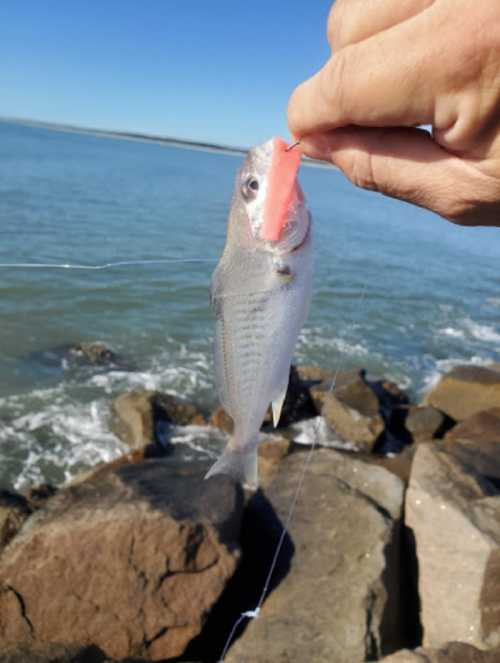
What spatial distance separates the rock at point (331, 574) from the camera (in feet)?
15.2

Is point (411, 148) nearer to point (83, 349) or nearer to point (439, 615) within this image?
point (439, 615)

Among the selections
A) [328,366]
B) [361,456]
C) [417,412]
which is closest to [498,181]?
[361,456]

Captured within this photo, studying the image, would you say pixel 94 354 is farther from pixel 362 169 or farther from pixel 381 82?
pixel 381 82

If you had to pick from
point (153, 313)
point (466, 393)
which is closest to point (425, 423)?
point (466, 393)

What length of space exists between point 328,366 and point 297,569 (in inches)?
342

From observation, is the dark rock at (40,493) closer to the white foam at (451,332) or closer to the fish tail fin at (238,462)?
the fish tail fin at (238,462)

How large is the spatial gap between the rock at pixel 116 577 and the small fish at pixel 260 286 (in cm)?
238

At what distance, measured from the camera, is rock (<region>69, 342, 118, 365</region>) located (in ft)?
41.8

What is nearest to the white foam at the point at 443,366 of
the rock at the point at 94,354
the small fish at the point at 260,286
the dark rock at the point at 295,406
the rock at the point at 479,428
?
the rock at the point at 479,428

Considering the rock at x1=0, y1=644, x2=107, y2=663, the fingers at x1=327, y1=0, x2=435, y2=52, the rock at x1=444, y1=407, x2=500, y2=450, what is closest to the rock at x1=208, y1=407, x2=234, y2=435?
the rock at x1=444, y1=407, x2=500, y2=450

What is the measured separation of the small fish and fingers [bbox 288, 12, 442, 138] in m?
0.43

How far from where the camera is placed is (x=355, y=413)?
10.4m

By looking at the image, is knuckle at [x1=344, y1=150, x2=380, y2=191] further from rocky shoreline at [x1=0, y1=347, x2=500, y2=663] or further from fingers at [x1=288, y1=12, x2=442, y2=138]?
rocky shoreline at [x1=0, y1=347, x2=500, y2=663]

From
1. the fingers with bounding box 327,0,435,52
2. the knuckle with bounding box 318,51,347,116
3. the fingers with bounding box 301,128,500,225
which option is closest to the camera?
the fingers with bounding box 327,0,435,52
